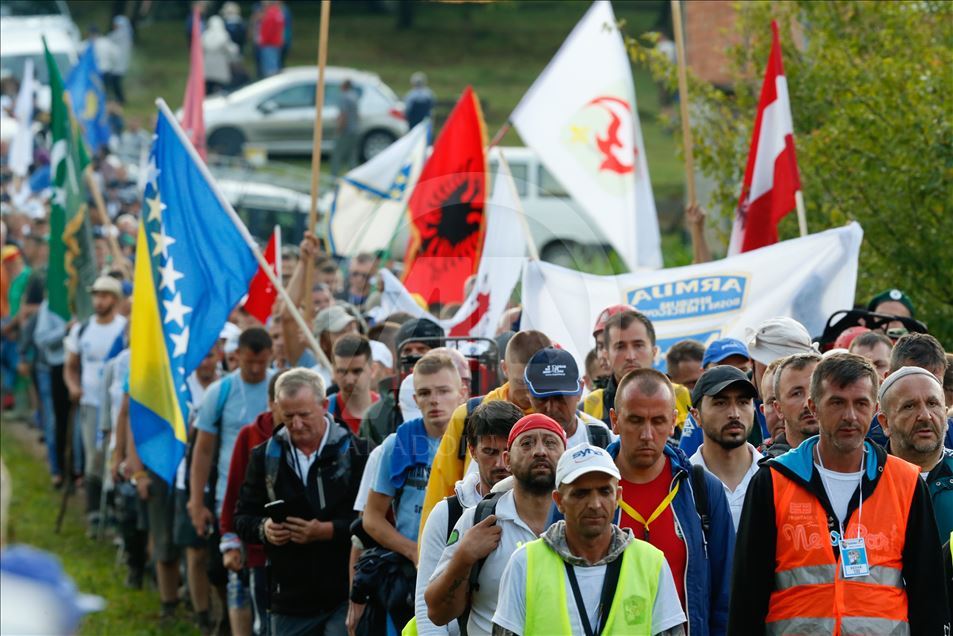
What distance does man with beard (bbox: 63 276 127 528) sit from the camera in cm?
1473

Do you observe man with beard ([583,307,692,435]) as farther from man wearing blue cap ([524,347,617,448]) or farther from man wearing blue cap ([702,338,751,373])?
man wearing blue cap ([524,347,617,448])

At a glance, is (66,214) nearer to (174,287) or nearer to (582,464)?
(174,287)

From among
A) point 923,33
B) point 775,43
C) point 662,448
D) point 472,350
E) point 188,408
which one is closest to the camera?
point 662,448

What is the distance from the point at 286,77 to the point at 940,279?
23.4m

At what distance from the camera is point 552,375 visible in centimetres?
673

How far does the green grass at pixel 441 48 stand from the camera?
4397 centimetres

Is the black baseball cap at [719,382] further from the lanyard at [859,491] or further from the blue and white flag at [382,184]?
the blue and white flag at [382,184]

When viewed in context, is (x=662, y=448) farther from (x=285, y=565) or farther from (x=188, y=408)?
Result: (x=188, y=408)

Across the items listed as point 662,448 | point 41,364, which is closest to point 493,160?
point 41,364

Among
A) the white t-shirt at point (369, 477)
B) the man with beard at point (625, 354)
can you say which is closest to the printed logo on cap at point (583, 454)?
the white t-shirt at point (369, 477)

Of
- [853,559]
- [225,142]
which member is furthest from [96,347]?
[225,142]

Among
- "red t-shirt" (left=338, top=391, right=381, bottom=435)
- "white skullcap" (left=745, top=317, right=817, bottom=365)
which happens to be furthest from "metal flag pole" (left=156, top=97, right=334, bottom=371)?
"white skullcap" (left=745, top=317, right=817, bottom=365)

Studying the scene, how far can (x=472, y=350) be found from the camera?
27.3ft

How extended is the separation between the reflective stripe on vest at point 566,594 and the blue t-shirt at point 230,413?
4833 mm
